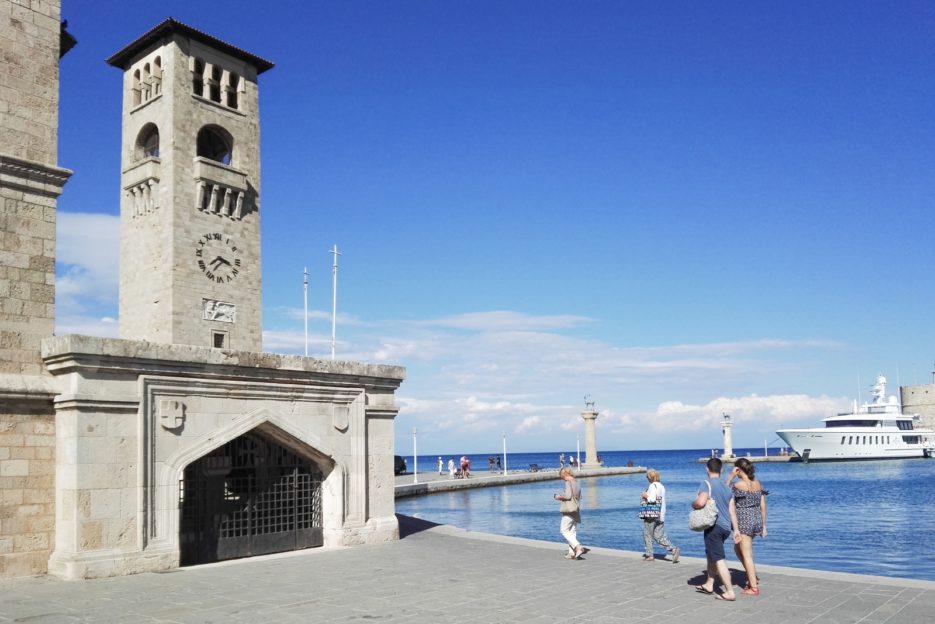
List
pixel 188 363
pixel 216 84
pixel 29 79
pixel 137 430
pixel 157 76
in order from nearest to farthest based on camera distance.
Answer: pixel 137 430
pixel 188 363
pixel 29 79
pixel 157 76
pixel 216 84

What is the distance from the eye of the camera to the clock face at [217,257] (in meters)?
33.5

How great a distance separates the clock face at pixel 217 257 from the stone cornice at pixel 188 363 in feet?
61.4

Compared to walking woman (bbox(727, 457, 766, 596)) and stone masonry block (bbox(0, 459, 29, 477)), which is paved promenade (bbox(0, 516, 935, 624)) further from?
stone masonry block (bbox(0, 459, 29, 477))

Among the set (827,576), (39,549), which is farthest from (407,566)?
(827,576)

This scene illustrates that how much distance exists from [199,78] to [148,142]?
3.70 meters

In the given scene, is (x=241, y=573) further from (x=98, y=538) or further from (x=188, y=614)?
(x=188, y=614)

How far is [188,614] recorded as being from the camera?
979 cm

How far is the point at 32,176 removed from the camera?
1351 centimetres

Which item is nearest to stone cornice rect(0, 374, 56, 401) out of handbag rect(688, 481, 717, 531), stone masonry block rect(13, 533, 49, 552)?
stone masonry block rect(13, 533, 49, 552)

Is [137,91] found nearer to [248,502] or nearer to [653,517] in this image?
[248,502]

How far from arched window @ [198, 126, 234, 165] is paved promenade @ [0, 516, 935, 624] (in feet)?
85.3

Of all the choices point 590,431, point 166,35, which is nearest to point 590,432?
point 590,431

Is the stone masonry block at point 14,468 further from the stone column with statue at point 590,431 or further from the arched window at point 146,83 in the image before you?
the stone column with statue at point 590,431

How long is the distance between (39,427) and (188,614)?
4.88m
